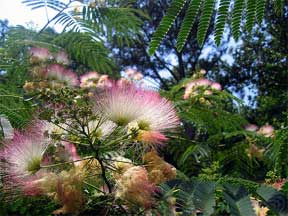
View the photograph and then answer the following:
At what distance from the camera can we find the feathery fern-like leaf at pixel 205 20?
143 centimetres

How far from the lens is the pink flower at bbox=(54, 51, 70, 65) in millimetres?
2473

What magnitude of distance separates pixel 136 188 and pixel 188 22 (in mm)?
551

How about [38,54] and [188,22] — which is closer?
[188,22]

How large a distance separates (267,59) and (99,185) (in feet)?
52.1

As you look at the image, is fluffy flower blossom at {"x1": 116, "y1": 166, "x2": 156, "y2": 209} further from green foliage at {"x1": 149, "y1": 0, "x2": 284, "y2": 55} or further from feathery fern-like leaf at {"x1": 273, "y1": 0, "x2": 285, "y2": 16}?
feathery fern-like leaf at {"x1": 273, "y1": 0, "x2": 285, "y2": 16}

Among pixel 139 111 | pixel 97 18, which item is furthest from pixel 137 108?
pixel 97 18

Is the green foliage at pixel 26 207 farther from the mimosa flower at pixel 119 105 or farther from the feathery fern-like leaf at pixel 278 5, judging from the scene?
the feathery fern-like leaf at pixel 278 5

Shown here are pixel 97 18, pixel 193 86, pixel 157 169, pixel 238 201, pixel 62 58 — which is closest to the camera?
pixel 238 201

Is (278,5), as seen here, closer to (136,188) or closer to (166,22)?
(166,22)

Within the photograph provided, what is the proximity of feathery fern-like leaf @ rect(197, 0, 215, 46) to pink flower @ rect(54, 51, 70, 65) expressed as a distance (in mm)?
1118

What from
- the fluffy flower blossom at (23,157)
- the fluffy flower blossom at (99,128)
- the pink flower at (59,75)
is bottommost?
the fluffy flower blossom at (23,157)

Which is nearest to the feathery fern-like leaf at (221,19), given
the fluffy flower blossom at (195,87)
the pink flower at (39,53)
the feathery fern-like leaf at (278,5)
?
the feathery fern-like leaf at (278,5)

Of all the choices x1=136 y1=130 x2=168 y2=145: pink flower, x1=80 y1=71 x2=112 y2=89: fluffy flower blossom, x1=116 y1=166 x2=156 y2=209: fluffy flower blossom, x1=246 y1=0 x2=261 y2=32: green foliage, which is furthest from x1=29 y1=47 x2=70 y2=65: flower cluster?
x1=116 y1=166 x2=156 y2=209: fluffy flower blossom

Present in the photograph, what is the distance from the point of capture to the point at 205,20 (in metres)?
1.43
